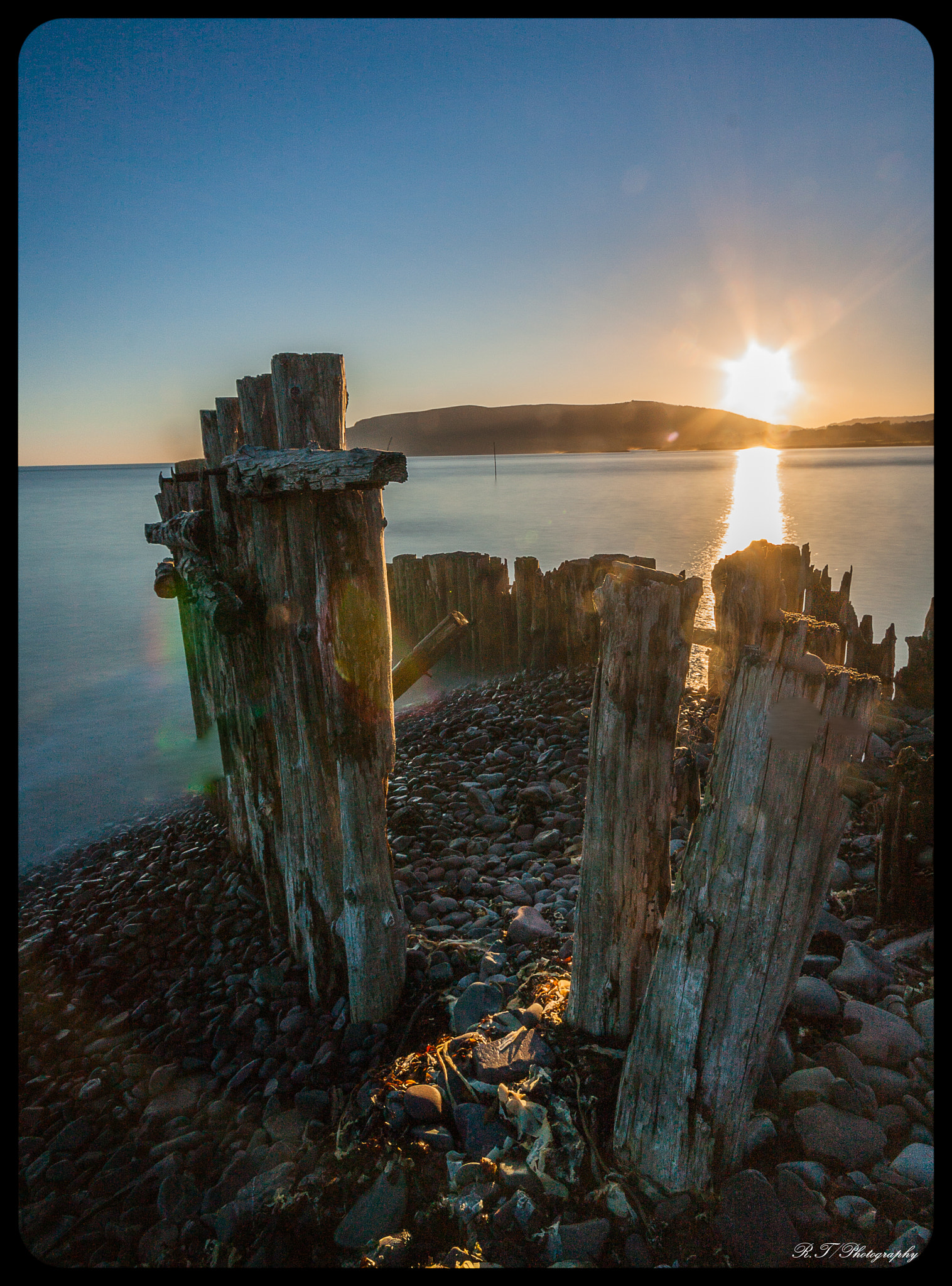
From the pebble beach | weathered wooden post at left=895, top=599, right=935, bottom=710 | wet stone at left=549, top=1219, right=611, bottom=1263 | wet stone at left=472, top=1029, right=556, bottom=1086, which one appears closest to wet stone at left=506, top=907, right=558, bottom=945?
the pebble beach

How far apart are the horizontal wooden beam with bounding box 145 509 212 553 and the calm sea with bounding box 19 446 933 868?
2505 millimetres

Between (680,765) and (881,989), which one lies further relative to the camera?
(680,765)

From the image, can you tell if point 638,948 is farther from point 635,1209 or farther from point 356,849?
point 356,849

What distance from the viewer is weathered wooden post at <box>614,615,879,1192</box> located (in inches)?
79.4

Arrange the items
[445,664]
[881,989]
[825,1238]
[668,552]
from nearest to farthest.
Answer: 1. [825,1238]
2. [881,989]
3. [445,664]
4. [668,552]

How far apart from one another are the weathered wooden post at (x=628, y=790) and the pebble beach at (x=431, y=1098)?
30 cm

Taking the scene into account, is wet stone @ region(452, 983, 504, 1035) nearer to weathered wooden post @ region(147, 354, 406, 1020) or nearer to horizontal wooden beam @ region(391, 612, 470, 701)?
weathered wooden post @ region(147, 354, 406, 1020)

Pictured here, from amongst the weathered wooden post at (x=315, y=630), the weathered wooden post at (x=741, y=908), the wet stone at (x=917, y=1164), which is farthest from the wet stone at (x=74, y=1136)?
the wet stone at (x=917, y=1164)

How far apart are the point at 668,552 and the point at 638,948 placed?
2270cm
